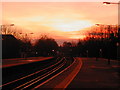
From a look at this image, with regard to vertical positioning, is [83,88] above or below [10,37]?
below

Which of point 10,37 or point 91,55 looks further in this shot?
point 91,55

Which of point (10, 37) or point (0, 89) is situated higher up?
point (10, 37)

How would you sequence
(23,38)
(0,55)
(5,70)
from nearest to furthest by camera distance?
(5,70) < (0,55) < (23,38)

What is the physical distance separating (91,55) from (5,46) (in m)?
46.9

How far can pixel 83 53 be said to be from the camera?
121375mm

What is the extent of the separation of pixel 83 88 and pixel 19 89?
434 cm

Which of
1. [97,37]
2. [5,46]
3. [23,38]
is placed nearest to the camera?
[5,46]

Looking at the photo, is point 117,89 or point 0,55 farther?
point 0,55

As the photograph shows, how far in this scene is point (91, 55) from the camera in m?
109

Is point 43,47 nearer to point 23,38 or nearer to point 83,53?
point 23,38

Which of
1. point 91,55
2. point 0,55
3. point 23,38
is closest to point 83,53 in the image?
point 91,55

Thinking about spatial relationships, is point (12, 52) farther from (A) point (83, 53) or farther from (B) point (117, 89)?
(B) point (117, 89)

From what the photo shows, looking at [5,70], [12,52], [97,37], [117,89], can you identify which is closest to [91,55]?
[97,37]

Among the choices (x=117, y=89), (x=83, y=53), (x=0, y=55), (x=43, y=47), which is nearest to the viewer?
(x=117, y=89)
